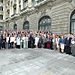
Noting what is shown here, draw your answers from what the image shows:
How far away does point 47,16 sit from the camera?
2580 cm

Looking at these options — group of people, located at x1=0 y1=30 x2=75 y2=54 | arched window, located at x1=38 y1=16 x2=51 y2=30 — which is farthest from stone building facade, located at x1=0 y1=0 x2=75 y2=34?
group of people, located at x1=0 y1=30 x2=75 y2=54

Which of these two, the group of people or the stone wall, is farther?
the stone wall

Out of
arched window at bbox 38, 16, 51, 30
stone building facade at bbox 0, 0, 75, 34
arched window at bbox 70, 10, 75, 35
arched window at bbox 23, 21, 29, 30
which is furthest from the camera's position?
arched window at bbox 23, 21, 29, 30

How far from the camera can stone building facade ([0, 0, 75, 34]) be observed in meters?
20.8

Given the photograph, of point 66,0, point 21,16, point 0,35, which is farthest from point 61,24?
point 21,16

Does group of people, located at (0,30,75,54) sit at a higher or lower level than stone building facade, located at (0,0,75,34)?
lower

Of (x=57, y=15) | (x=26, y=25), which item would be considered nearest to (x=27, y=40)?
(x=57, y=15)

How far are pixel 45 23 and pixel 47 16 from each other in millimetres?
1083

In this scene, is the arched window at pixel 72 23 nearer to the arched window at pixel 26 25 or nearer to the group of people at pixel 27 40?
the group of people at pixel 27 40

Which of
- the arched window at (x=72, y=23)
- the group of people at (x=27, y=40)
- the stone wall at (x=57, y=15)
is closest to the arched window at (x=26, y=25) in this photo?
the stone wall at (x=57, y=15)

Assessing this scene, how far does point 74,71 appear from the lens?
959cm

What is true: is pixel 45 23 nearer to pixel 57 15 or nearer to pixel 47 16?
pixel 47 16

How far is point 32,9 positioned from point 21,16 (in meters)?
5.70

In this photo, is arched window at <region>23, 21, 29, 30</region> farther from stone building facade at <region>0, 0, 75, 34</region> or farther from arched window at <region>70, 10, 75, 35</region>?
arched window at <region>70, 10, 75, 35</region>
